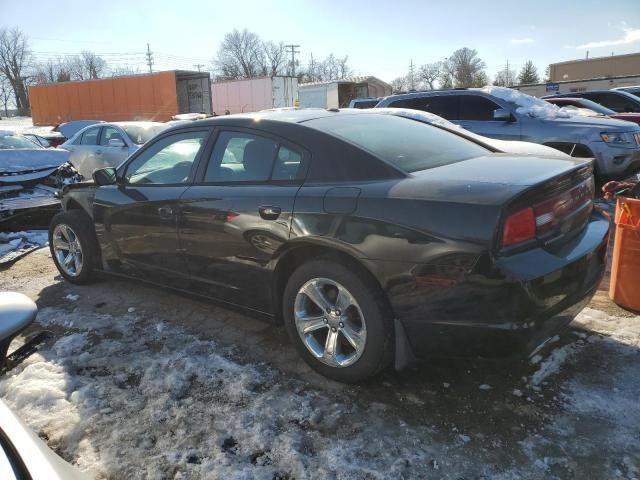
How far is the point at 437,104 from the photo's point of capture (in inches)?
374

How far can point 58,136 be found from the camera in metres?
17.6

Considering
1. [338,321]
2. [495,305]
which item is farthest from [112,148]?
[495,305]

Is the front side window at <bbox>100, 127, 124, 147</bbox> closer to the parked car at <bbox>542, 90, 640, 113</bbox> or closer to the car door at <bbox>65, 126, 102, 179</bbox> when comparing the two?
the car door at <bbox>65, 126, 102, 179</bbox>

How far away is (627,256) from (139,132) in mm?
9590

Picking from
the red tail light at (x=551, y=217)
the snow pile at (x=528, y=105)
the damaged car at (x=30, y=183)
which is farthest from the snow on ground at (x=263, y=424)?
the snow pile at (x=528, y=105)

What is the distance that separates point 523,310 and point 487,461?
0.69 meters

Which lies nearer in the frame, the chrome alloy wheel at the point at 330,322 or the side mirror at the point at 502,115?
the chrome alloy wheel at the point at 330,322

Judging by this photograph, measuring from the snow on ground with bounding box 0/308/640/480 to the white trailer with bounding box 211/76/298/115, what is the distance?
2348 cm

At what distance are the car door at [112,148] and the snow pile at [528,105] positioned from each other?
23.0ft

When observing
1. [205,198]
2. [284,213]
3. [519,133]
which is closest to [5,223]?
[205,198]

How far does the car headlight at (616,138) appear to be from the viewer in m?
7.77

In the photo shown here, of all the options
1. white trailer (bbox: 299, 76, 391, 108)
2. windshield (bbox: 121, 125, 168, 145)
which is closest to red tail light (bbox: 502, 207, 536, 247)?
windshield (bbox: 121, 125, 168, 145)

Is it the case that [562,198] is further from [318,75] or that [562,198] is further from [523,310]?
[318,75]

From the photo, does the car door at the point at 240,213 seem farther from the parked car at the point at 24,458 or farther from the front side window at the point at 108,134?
the front side window at the point at 108,134
